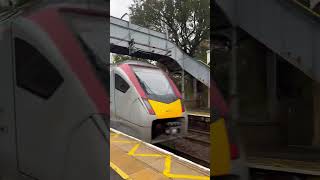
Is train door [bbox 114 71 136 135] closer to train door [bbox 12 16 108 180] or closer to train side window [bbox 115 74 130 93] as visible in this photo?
train side window [bbox 115 74 130 93]

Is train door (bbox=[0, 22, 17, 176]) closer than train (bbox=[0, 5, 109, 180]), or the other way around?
train (bbox=[0, 5, 109, 180])

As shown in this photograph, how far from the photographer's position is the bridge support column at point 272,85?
1368 mm

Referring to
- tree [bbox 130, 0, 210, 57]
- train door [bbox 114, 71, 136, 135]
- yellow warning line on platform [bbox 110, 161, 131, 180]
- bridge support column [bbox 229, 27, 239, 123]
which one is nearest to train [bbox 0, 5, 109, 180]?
yellow warning line on platform [bbox 110, 161, 131, 180]

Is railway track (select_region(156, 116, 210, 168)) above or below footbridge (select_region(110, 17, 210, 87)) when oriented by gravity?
below

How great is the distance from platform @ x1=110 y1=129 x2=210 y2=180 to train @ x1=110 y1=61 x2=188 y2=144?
1611 millimetres

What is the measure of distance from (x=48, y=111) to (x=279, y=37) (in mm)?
2270

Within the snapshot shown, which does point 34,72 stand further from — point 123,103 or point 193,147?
point 193,147

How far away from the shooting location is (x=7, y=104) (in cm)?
337

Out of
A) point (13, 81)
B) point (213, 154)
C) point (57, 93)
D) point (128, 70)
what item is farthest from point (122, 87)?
point (213, 154)

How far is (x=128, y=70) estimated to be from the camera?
6965mm

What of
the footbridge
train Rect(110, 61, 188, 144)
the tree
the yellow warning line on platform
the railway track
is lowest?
the railway track

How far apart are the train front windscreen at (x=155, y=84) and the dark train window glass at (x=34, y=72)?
370cm

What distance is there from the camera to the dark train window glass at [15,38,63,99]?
8.98 ft

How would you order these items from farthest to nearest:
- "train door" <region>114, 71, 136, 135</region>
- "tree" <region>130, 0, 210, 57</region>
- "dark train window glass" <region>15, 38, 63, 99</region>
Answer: "tree" <region>130, 0, 210, 57</region>
"train door" <region>114, 71, 136, 135</region>
"dark train window glass" <region>15, 38, 63, 99</region>
